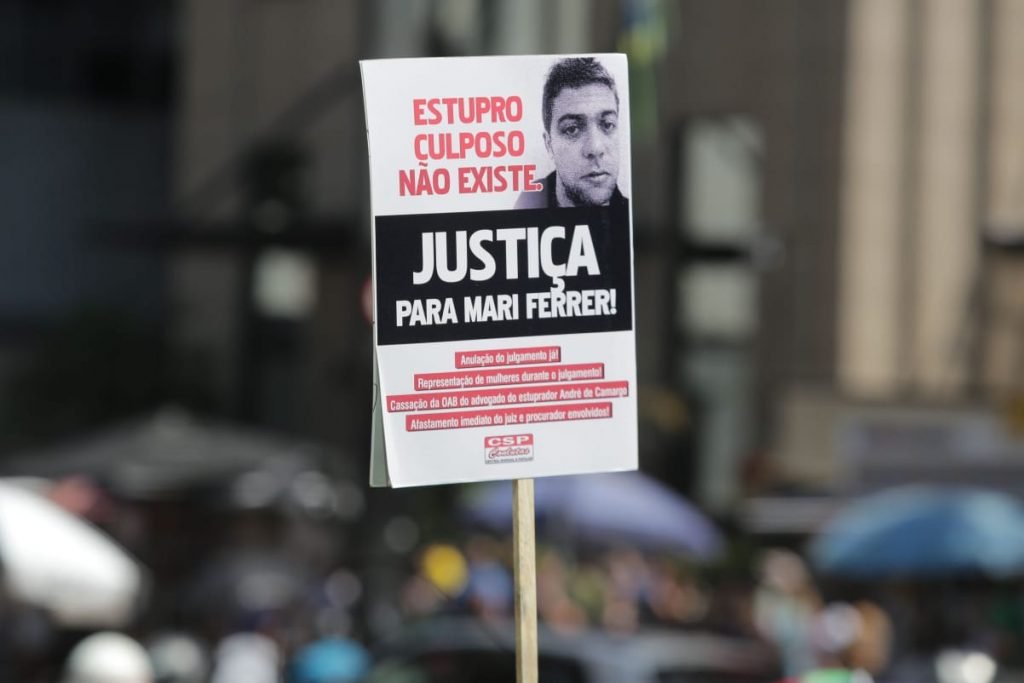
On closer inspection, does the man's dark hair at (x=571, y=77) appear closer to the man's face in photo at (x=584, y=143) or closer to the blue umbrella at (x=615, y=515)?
the man's face in photo at (x=584, y=143)

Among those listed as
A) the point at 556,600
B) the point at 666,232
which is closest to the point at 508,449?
the point at 556,600

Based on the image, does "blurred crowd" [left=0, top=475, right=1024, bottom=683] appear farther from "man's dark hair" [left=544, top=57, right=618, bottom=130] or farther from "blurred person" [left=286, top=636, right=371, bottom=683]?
"man's dark hair" [left=544, top=57, right=618, bottom=130]

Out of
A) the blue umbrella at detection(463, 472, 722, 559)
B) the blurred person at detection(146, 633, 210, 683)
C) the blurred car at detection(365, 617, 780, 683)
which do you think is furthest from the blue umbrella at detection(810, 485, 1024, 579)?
the blurred person at detection(146, 633, 210, 683)

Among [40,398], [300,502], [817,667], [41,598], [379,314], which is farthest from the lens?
[40,398]

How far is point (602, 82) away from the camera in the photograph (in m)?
3.62

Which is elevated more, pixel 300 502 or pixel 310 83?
pixel 310 83

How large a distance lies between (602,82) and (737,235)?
19.9m

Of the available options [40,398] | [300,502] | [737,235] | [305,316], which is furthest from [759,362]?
[300,502]

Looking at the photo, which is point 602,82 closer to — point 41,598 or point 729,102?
point 41,598

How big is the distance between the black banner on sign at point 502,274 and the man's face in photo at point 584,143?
0.13 feet

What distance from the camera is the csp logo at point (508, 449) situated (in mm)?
3580

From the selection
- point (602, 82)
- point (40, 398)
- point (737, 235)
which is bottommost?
point (40, 398)

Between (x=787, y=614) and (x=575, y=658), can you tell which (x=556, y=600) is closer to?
(x=787, y=614)

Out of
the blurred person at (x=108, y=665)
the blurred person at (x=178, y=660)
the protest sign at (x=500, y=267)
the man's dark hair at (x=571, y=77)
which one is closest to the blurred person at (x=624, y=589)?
the blurred person at (x=178, y=660)
